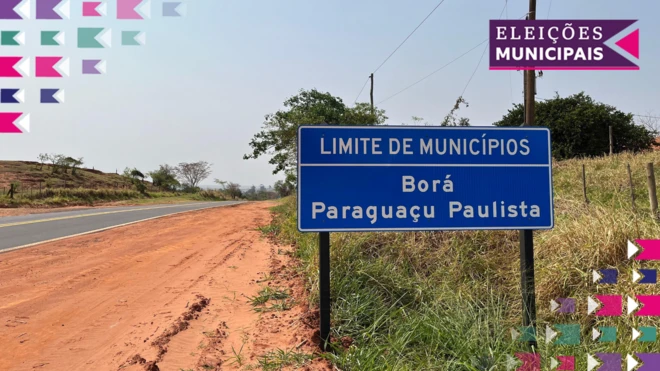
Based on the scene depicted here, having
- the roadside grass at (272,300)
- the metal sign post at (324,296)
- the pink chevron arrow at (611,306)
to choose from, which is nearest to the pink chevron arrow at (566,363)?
the pink chevron arrow at (611,306)

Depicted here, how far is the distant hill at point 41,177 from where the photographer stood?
114 ft

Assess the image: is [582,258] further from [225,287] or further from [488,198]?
[225,287]

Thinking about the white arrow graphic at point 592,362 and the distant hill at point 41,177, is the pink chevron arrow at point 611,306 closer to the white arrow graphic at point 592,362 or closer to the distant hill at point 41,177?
the white arrow graphic at point 592,362

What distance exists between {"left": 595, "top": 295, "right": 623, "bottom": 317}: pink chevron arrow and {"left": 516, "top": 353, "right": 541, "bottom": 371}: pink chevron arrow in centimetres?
100

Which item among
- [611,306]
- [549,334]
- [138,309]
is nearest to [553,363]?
[549,334]

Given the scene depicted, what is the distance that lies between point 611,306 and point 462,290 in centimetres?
121

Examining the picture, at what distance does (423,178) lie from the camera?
2.94 meters

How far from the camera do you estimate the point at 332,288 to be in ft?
12.2

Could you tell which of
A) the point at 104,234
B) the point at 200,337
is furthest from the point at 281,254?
the point at 104,234

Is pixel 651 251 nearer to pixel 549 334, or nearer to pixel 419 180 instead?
pixel 549 334

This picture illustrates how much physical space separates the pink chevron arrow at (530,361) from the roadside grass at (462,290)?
0.21 feet

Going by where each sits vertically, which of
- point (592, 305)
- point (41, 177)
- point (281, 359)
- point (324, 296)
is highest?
point (41, 177)

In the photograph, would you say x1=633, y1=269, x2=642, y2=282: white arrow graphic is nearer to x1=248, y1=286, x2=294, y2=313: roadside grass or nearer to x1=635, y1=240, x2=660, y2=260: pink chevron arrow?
x1=635, y1=240, x2=660, y2=260: pink chevron arrow

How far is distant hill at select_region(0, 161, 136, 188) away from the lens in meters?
34.7
